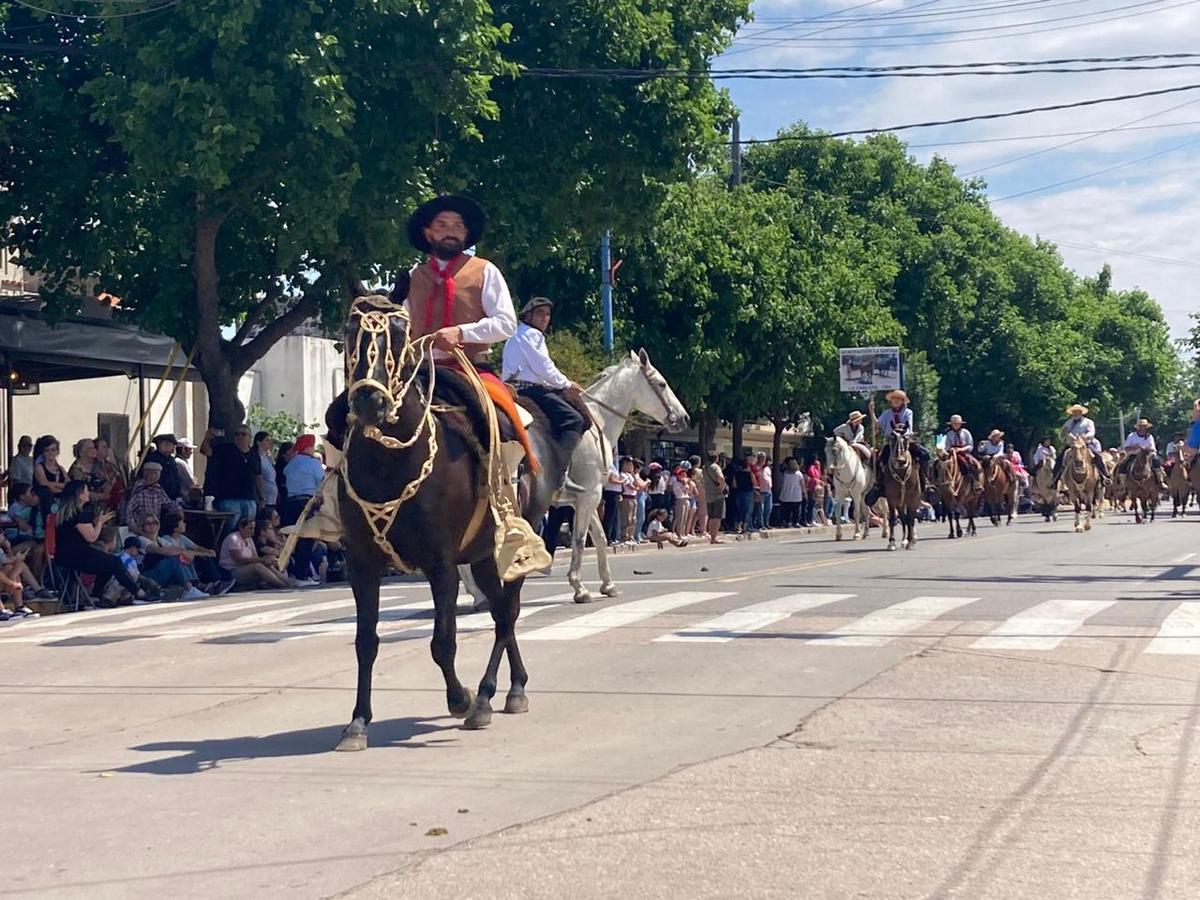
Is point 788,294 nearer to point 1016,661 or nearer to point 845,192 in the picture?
point 845,192

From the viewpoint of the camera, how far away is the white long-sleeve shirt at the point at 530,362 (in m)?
12.6

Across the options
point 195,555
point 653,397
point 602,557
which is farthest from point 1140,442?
point 602,557

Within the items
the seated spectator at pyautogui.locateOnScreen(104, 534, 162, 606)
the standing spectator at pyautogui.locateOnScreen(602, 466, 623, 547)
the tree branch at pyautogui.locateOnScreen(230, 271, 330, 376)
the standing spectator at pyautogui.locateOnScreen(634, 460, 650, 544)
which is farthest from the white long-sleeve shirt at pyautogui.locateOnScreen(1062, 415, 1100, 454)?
the seated spectator at pyautogui.locateOnScreen(104, 534, 162, 606)

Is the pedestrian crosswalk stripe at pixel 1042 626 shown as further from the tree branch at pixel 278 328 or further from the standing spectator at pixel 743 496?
the standing spectator at pixel 743 496

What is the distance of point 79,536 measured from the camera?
18.7 metres

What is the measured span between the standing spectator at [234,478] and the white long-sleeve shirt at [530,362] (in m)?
10.5

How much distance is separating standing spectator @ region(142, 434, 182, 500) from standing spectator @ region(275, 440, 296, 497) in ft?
5.74

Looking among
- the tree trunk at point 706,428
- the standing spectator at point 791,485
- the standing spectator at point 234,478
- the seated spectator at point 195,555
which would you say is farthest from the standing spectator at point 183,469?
the tree trunk at point 706,428

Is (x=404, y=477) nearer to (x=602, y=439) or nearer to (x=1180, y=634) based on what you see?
(x=1180, y=634)

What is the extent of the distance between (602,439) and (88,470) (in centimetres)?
821

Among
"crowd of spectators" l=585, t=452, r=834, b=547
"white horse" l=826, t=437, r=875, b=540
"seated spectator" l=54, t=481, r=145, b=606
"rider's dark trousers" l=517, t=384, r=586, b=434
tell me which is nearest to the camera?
"rider's dark trousers" l=517, t=384, r=586, b=434

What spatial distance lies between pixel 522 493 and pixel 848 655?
2.97 metres

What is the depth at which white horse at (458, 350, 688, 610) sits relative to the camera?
16047 mm

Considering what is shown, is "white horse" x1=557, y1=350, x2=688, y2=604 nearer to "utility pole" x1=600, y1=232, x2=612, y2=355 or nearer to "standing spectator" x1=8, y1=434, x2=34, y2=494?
"standing spectator" x1=8, y1=434, x2=34, y2=494
